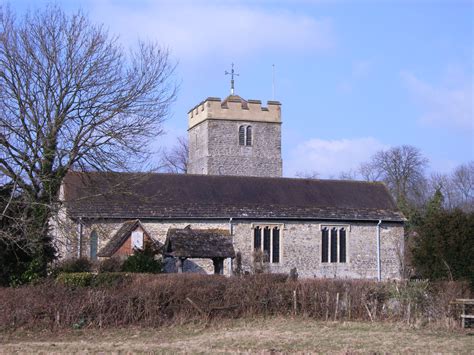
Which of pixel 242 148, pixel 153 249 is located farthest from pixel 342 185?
pixel 153 249

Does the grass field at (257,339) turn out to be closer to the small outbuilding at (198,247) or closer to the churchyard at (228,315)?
the churchyard at (228,315)

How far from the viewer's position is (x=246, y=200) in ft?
140

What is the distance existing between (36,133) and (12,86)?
69.6 inches

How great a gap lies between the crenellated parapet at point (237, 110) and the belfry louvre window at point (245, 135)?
68 cm

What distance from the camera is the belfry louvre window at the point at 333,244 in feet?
139

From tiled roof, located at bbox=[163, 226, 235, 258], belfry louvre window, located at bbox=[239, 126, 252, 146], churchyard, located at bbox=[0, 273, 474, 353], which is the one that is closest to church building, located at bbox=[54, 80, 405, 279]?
tiled roof, located at bbox=[163, 226, 235, 258]

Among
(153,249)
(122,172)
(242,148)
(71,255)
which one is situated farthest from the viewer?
(242,148)

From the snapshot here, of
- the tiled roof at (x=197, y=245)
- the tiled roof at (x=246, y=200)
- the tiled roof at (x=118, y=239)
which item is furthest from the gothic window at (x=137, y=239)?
the tiled roof at (x=197, y=245)

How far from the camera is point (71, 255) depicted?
37.8 meters

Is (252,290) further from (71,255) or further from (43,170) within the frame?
(71,255)

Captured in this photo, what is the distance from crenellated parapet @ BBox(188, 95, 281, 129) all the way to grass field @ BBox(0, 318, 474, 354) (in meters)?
33.2

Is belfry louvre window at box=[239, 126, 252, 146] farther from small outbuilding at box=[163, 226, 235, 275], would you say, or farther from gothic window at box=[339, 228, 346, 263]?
small outbuilding at box=[163, 226, 235, 275]

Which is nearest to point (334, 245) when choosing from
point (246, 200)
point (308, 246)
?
point (308, 246)

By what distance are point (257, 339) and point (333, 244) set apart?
24.1m
